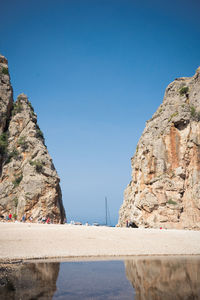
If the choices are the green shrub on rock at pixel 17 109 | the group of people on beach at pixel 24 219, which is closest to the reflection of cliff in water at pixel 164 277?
the group of people on beach at pixel 24 219

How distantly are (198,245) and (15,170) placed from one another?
32.9 metres

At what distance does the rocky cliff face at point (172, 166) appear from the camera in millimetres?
36438

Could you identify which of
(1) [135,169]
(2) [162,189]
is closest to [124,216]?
(1) [135,169]

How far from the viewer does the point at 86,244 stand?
62.5 feet

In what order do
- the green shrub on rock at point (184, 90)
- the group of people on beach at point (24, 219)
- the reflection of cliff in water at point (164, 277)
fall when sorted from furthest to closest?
the green shrub on rock at point (184, 90)
the group of people on beach at point (24, 219)
the reflection of cliff in water at point (164, 277)

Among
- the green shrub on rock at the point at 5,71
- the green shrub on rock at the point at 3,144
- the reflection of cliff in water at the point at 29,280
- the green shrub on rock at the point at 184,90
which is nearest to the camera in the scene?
the reflection of cliff in water at the point at 29,280

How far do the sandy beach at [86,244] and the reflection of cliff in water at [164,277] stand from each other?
2649 millimetres

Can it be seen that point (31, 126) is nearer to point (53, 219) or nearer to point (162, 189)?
point (53, 219)

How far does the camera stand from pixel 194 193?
36.5 meters

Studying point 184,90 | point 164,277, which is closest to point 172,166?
point 184,90

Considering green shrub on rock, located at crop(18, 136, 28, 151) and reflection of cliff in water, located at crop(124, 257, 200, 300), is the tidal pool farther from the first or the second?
green shrub on rock, located at crop(18, 136, 28, 151)

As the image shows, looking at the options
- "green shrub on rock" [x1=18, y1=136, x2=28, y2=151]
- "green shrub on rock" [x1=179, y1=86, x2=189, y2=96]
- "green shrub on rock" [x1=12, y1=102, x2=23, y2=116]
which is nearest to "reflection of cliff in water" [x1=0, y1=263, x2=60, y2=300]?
"green shrub on rock" [x1=18, y1=136, x2=28, y2=151]

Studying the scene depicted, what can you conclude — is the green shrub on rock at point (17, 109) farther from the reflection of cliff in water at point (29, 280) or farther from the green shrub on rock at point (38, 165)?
the reflection of cliff in water at point (29, 280)

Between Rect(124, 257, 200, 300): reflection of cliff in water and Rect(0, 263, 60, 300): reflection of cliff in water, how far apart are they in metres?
3.38
